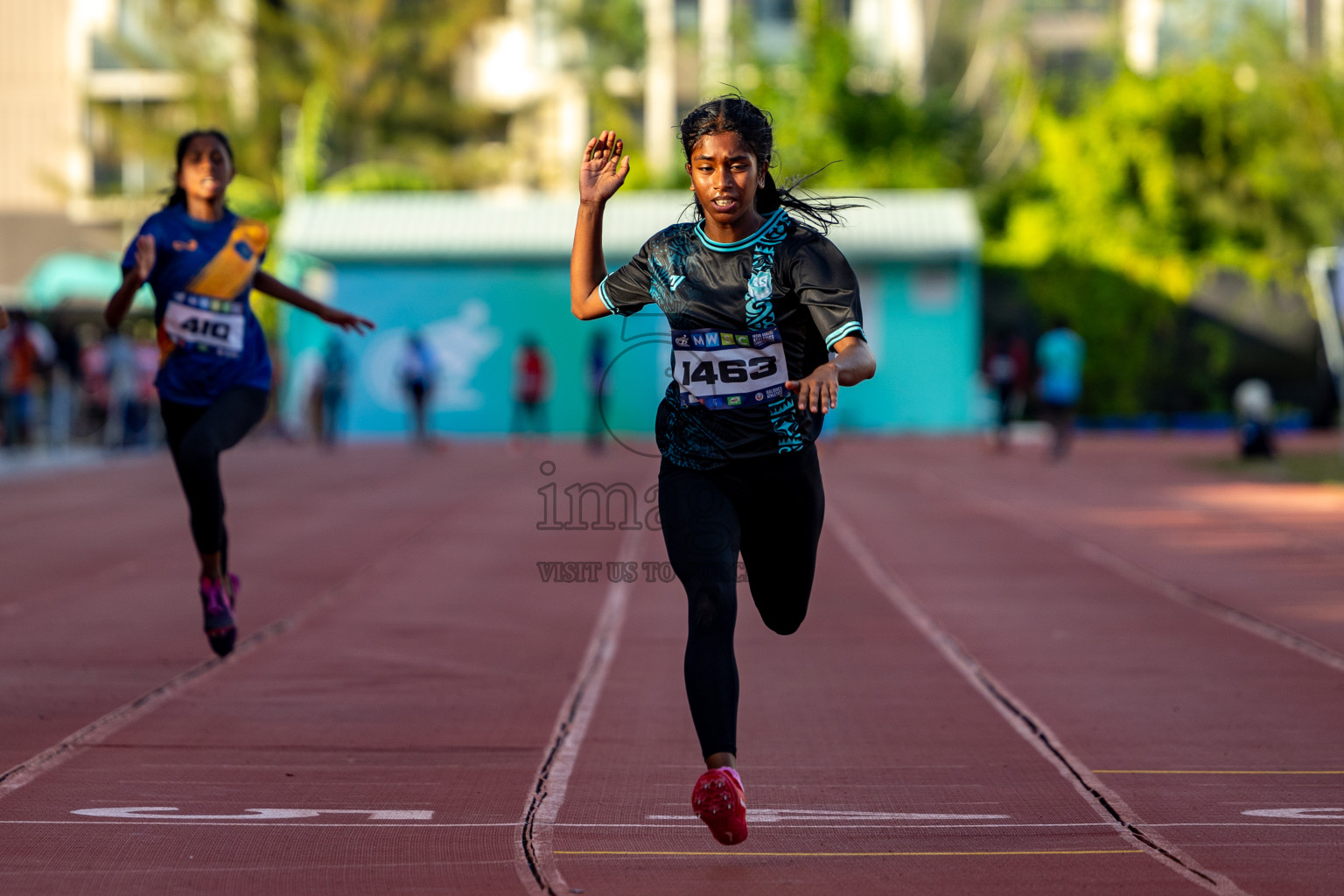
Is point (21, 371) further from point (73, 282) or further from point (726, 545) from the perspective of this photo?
point (726, 545)

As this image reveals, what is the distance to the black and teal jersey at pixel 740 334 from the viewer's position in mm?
4668

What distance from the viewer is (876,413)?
112 ft

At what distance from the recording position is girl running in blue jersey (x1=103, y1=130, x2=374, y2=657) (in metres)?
7.35

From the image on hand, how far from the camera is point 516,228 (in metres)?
34.3

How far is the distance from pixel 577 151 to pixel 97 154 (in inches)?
589

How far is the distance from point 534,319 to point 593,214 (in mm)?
29297

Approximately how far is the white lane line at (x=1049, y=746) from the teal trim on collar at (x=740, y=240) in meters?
1.86

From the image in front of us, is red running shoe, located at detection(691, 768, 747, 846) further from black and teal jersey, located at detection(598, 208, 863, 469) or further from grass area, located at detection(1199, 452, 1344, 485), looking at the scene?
grass area, located at detection(1199, 452, 1344, 485)

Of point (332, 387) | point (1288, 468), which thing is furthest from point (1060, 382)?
point (332, 387)

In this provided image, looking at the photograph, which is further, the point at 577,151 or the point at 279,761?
the point at 577,151

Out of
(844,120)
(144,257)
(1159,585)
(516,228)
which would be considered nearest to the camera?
(144,257)

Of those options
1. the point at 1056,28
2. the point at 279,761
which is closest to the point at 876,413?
the point at 1056,28

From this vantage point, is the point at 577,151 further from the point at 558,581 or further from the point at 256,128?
the point at 558,581

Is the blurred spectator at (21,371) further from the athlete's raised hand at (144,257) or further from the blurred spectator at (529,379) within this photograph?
the athlete's raised hand at (144,257)
